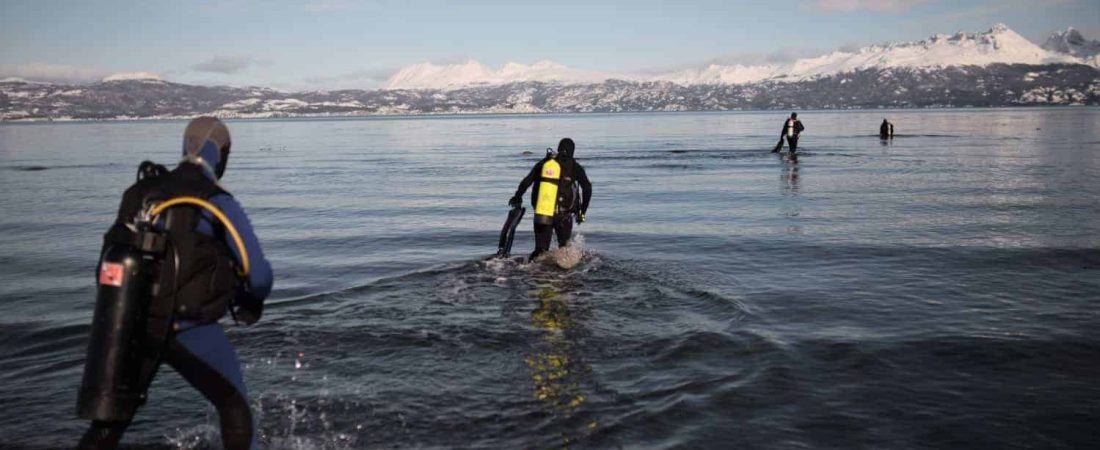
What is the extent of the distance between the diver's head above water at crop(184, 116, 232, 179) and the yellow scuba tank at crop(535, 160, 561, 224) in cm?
843

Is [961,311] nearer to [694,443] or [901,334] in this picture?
[901,334]

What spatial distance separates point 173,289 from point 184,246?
0.25 meters

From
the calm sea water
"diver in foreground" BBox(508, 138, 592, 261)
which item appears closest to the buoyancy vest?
the calm sea water

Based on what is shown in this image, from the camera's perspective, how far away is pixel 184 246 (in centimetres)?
441

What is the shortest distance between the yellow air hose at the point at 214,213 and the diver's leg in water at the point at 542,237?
8.89 m

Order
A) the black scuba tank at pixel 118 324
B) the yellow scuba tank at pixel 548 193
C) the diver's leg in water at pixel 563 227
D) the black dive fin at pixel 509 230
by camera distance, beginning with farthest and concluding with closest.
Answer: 1. the black dive fin at pixel 509 230
2. the diver's leg in water at pixel 563 227
3. the yellow scuba tank at pixel 548 193
4. the black scuba tank at pixel 118 324

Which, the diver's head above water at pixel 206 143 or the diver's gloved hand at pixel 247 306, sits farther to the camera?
the diver's gloved hand at pixel 247 306

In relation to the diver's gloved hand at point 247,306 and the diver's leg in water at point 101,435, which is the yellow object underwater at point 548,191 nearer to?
the diver's gloved hand at point 247,306

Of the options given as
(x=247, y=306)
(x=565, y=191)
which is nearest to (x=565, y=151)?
(x=565, y=191)

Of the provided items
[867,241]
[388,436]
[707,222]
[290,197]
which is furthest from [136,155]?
[388,436]

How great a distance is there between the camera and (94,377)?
430 centimetres

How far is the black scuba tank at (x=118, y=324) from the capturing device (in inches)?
166

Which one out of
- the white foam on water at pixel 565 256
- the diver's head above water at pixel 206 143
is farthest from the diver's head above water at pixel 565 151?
the diver's head above water at pixel 206 143

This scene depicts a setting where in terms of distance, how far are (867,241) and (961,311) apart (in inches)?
239
